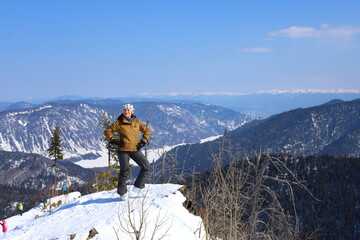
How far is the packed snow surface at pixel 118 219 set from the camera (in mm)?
7973

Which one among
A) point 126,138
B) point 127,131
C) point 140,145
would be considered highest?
point 127,131

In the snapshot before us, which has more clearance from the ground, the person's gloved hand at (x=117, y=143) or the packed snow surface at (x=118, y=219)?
the person's gloved hand at (x=117, y=143)

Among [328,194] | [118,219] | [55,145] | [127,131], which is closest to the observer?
[118,219]

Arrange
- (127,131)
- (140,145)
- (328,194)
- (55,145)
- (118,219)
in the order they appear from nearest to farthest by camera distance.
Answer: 1. (118,219)
2. (127,131)
3. (140,145)
4. (55,145)
5. (328,194)

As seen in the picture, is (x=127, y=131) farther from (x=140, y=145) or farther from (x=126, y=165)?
(x=126, y=165)

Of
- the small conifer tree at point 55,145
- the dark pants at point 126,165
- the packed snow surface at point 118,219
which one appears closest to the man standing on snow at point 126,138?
the dark pants at point 126,165

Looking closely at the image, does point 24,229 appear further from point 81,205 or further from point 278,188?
point 278,188

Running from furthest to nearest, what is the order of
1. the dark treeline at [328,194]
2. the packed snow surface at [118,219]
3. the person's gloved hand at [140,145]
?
the dark treeline at [328,194] < the person's gloved hand at [140,145] < the packed snow surface at [118,219]

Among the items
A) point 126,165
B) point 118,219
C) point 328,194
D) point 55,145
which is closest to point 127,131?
point 126,165

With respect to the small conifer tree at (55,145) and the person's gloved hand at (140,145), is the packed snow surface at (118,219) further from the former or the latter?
the small conifer tree at (55,145)

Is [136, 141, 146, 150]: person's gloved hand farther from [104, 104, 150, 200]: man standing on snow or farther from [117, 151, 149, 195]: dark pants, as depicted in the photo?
[117, 151, 149, 195]: dark pants

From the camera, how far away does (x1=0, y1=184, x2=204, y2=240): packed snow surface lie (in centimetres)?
797

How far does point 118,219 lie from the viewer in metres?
8.79

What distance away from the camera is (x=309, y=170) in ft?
472
